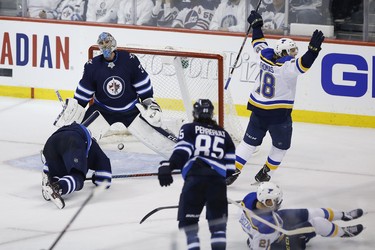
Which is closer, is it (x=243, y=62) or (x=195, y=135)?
(x=195, y=135)

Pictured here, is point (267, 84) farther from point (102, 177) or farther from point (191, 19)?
point (191, 19)

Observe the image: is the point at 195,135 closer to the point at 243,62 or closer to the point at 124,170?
the point at 124,170

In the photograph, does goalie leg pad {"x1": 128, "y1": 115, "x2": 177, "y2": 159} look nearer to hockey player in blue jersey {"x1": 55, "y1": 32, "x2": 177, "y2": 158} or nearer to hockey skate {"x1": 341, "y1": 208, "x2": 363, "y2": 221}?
hockey player in blue jersey {"x1": 55, "y1": 32, "x2": 177, "y2": 158}

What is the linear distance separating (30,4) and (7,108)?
1079mm

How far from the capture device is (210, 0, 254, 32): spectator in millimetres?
9328

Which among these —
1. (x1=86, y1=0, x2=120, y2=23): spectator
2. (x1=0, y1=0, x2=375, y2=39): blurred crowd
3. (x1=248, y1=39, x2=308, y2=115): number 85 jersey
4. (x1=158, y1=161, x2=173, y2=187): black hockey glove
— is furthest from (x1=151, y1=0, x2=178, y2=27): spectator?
(x1=158, y1=161, x2=173, y2=187): black hockey glove

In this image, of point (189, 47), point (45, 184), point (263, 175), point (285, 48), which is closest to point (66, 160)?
point (45, 184)

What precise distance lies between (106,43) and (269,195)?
84.6 inches

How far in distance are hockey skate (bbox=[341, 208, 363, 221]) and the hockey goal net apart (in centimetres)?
205

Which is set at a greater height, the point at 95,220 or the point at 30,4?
the point at 30,4

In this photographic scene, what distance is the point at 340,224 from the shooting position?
245 inches

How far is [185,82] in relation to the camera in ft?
26.7

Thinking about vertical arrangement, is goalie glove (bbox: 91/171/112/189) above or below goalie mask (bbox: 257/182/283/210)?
below

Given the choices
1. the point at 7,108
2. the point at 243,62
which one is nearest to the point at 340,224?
the point at 243,62
